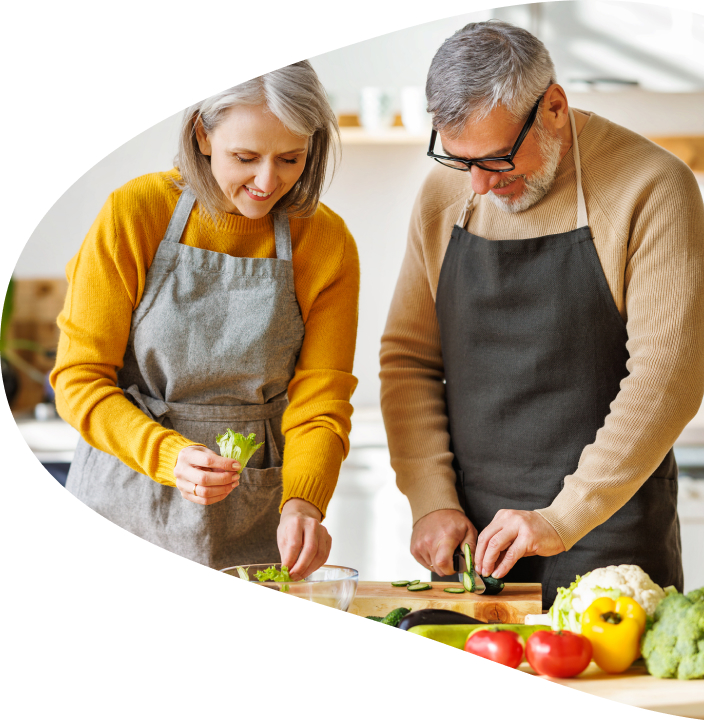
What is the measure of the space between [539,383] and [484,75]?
0.31 m

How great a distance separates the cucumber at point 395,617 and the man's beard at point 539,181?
43 cm

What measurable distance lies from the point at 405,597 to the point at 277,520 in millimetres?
220

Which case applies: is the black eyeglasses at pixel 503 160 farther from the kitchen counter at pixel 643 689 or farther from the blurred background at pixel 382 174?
the kitchen counter at pixel 643 689

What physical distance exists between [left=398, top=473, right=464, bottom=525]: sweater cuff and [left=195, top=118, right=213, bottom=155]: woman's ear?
0.43 metres

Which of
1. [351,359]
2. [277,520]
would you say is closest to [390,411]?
[351,359]

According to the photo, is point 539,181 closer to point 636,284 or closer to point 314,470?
point 636,284

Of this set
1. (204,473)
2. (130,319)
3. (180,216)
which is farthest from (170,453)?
(180,216)

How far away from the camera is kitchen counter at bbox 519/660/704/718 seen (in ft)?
1.89

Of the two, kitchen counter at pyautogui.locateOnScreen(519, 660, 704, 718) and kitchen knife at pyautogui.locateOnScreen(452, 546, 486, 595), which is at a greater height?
kitchen counter at pyautogui.locateOnScreen(519, 660, 704, 718)

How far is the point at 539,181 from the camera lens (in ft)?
2.55

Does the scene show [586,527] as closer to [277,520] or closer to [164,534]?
[277,520]

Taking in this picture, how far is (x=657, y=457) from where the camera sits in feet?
2.45

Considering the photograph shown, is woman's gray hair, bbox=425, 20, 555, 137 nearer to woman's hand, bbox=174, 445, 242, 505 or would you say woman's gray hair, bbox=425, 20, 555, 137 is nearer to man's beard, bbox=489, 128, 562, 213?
man's beard, bbox=489, 128, 562, 213

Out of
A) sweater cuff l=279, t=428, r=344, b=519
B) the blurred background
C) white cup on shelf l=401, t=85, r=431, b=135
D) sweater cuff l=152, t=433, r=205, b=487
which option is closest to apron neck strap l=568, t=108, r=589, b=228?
the blurred background
